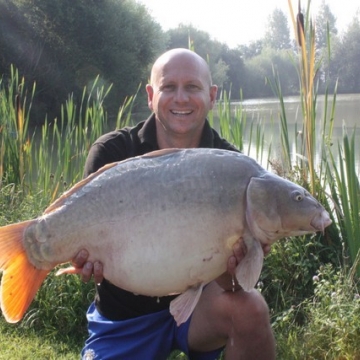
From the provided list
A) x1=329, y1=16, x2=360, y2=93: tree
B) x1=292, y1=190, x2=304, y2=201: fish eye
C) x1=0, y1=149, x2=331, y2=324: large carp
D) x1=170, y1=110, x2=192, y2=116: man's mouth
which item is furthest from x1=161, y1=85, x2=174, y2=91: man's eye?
x1=329, y1=16, x2=360, y2=93: tree

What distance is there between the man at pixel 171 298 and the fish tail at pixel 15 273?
144 millimetres

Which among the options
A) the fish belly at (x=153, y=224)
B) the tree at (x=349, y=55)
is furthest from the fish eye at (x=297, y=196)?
the tree at (x=349, y=55)

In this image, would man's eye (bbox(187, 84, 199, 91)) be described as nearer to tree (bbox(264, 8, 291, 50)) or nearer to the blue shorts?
the blue shorts

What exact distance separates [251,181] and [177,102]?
2.52ft

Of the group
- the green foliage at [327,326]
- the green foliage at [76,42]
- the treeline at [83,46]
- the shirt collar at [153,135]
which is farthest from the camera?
the green foliage at [76,42]

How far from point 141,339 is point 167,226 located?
24.0 inches

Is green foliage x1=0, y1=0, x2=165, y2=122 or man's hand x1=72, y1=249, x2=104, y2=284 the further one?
green foliage x1=0, y1=0, x2=165, y2=122

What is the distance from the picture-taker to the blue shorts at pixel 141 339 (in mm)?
1990

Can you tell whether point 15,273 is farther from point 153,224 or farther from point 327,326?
point 327,326

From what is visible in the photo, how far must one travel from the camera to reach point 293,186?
164cm

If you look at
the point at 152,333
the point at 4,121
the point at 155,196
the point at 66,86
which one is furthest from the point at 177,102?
the point at 66,86

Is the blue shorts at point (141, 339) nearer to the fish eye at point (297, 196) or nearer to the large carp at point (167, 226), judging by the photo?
the large carp at point (167, 226)

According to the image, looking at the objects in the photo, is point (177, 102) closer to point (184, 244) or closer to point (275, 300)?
point (184, 244)

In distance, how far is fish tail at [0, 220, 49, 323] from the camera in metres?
1.63
